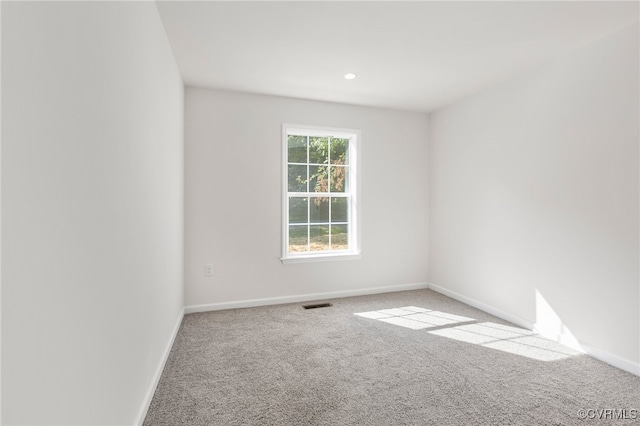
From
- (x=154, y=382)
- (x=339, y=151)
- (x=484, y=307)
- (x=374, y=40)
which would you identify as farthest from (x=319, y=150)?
(x=154, y=382)

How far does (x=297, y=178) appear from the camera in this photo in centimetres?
396

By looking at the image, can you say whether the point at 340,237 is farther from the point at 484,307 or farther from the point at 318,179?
the point at 484,307

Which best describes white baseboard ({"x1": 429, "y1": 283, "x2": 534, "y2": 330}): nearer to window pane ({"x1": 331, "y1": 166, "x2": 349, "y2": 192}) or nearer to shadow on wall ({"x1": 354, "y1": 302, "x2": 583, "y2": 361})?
shadow on wall ({"x1": 354, "y1": 302, "x2": 583, "y2": 361})

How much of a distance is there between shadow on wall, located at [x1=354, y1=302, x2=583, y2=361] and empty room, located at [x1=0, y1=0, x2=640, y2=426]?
0.03 m

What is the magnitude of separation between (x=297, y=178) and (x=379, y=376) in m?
2.45

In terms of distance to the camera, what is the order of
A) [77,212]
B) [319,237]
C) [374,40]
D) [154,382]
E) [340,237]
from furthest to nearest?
1. [340,237]
2. [319,237]
3. [374,40]
4. [154,382]
5. [77,212]

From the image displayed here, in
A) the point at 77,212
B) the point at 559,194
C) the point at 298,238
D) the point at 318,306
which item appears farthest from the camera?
the point at 298,238

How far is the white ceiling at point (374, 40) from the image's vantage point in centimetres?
210

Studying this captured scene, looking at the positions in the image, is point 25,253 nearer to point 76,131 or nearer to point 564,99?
point 76,131

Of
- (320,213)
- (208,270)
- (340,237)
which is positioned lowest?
(208,270)

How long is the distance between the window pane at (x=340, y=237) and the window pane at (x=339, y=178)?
50cm

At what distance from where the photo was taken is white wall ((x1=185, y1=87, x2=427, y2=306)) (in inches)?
138

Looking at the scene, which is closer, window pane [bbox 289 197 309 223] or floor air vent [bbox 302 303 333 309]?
floor air vent [bbox 302 303 333 309]

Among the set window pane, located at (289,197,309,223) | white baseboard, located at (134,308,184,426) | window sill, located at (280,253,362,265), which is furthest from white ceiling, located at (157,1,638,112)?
white baseboard, located at (134,308,184,426)
